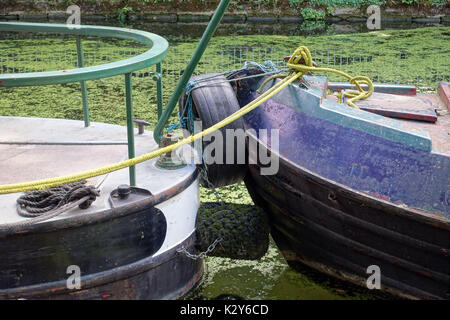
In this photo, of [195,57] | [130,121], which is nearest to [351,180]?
[195,57]

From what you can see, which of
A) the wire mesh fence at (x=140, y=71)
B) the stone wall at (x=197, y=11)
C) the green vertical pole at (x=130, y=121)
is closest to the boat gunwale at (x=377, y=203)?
the green vertical pole at (x=130, y=121)

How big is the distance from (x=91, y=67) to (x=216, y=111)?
822 mm

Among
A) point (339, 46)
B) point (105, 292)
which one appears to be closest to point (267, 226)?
point (105, 292)

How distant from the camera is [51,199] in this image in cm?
243

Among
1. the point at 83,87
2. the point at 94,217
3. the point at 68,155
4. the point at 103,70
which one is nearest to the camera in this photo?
the point at 103,70

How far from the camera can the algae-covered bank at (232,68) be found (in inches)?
119

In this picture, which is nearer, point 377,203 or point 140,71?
point 377,203

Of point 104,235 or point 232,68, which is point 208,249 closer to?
point 104,235

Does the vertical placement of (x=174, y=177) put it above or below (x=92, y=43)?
below

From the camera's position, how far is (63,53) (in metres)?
7.48

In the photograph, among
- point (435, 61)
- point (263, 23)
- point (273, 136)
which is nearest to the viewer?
point (273, 136)

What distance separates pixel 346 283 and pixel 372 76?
13.2 feet
